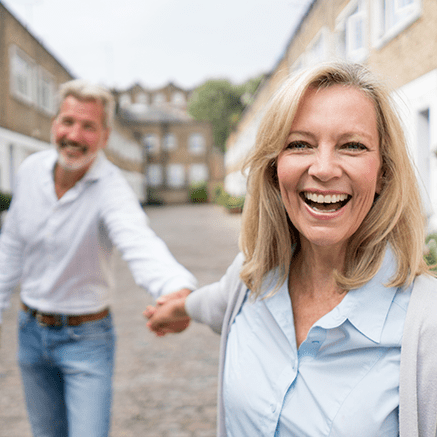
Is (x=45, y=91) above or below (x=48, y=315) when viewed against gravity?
above

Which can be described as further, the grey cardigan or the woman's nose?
the woman's nose

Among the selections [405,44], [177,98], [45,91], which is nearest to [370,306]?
[405,44]

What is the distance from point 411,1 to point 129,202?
760 cm

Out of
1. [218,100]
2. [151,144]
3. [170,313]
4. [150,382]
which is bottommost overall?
[150,382]

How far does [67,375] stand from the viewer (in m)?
2.15

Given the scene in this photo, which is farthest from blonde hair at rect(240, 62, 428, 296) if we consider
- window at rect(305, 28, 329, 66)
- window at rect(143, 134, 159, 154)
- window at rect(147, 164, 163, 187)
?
window at rect(143, 134, 159, 154)

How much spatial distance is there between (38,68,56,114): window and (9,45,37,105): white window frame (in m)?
0.49

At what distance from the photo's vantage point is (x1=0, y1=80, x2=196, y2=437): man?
7.16 ft

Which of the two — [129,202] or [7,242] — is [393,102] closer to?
[129,202]

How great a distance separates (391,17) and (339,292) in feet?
28.9

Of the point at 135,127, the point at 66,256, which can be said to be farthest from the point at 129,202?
the point at 135,127

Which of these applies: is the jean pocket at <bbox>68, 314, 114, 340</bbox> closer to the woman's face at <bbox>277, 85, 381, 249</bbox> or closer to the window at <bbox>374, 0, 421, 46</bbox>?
the woman's face at <bbox>277, 85, 381, 249</bbox>

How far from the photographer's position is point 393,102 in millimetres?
1413

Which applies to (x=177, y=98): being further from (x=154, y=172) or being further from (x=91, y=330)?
(x=91, y=330)
